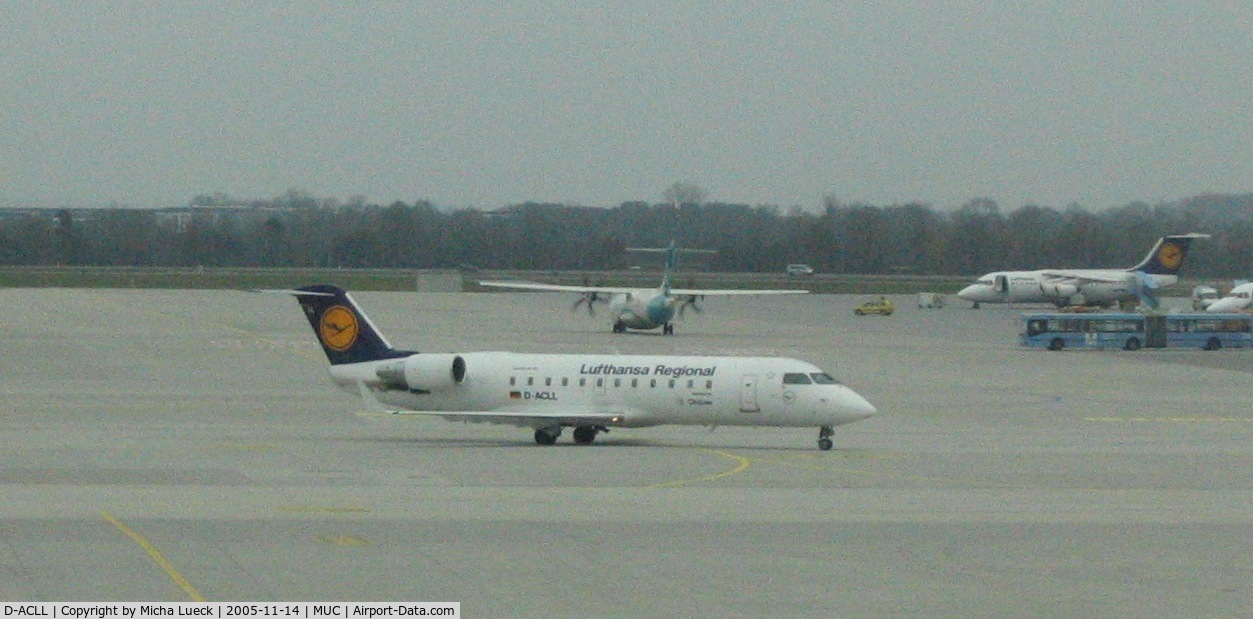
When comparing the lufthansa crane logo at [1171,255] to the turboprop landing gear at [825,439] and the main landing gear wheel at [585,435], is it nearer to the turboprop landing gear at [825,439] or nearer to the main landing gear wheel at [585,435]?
the turboprop landing gear at [825,439]

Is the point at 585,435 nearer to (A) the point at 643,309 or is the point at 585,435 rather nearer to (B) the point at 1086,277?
(A) the point at 643,309

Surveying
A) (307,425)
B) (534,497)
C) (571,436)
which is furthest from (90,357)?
(534,497)

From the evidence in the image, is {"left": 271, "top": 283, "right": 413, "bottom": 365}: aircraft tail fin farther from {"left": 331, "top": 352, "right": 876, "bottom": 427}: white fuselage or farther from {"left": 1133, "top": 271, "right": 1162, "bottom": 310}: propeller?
{"left": 1133, "top": 271, "right": 1162, "bottom": 310}: propeller

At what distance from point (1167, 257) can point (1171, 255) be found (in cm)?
32

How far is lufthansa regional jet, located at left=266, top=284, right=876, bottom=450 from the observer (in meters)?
41.7

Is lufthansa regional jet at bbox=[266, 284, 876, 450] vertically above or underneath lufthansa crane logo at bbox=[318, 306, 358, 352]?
underneath

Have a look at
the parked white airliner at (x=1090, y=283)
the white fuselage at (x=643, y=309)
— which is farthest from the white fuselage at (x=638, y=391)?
the parked white airliner at (x=1090, y=283)

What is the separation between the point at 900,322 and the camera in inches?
4449

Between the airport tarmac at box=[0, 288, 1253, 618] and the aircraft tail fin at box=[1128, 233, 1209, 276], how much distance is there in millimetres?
62584

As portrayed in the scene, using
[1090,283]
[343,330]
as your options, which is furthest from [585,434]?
[1090,283]

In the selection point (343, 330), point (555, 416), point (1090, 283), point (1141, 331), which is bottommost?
point (1141, 331)

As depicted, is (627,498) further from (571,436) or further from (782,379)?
(571,436)

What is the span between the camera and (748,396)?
41.7m

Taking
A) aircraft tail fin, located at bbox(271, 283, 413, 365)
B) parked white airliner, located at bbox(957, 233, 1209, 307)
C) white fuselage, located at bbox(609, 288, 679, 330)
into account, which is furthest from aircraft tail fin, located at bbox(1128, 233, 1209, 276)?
aircraft tail fin, located at bbox(271, 283, 413, 365)
